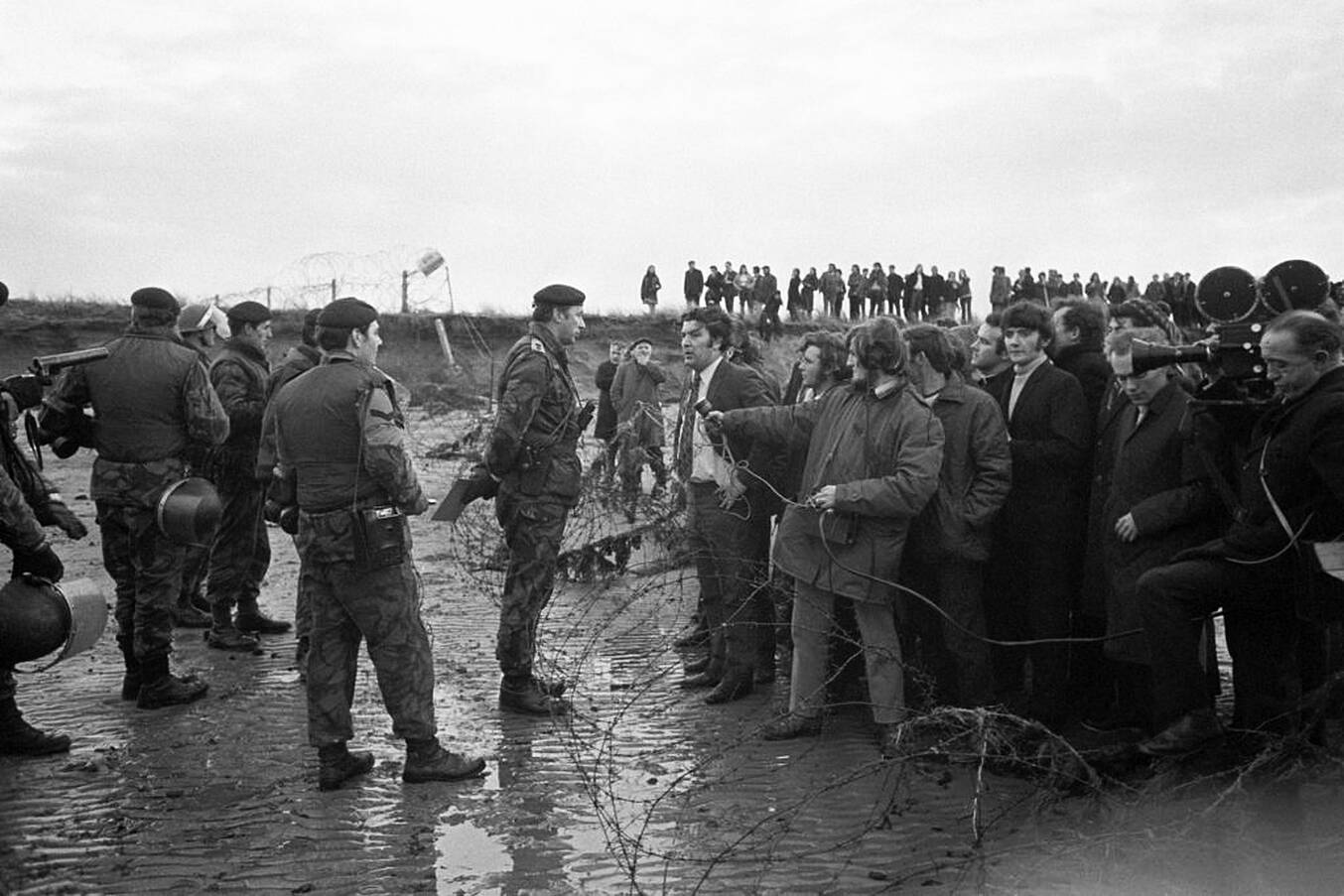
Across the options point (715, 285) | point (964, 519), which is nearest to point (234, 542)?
point (964, 519)

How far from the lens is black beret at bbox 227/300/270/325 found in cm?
823

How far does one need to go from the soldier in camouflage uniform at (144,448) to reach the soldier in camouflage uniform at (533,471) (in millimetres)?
1816

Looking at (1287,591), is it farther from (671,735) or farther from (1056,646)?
(671,735)

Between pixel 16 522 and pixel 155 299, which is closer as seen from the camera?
pixel 16 522

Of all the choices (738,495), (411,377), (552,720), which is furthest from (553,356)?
(411,377)

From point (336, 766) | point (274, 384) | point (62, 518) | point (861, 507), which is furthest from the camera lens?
point (274, 384)

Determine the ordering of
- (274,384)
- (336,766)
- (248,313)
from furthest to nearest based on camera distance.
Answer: (248,313) → (274,384) → (336,766)

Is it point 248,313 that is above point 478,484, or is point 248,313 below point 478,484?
above

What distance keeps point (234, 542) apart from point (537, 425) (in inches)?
112

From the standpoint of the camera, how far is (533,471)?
6453 mm

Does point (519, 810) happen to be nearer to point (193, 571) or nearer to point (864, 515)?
point (864, 515)

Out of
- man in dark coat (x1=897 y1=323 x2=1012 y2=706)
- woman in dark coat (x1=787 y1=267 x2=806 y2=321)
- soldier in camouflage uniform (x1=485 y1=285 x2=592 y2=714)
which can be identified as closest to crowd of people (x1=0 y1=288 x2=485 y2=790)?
soldier in camouflage uniform (x1=485 y1=285 x2=592 y2=714)

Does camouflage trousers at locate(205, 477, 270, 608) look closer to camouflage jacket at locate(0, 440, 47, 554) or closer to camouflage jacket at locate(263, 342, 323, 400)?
camouflage jacket at locate(263, 342, 323, 400)

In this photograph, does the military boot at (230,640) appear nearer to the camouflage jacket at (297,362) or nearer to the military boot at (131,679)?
the military boot at (131,679)
